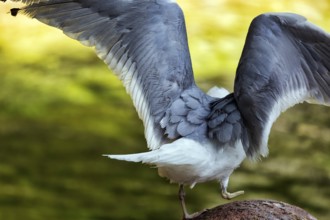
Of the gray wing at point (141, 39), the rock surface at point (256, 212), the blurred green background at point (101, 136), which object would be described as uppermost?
the gray wing at point (141, 39)

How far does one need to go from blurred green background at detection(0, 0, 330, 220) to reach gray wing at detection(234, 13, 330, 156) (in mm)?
1783

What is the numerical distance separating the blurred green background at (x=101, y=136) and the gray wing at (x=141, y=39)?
5.45 feet

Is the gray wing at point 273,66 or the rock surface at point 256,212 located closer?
the gray wing at point 273,66

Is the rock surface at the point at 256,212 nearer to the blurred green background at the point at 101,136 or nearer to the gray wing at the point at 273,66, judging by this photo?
the gray wing at the point at 273,66

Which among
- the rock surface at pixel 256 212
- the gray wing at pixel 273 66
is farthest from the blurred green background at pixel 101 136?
the gray wing at pixel 273 66

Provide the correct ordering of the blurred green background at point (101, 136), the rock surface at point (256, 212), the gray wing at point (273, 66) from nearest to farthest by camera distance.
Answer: the gray wing at point (273, 66) → the rock surface at point (256, 212) → the blurred green background at point (101, 136)

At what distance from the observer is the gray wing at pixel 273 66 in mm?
1814

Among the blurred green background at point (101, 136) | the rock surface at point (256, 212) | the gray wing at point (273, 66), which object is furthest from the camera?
the blurred green background at point (101, 136)

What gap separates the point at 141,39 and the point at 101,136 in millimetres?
2111

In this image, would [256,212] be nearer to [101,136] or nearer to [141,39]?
[141,39]

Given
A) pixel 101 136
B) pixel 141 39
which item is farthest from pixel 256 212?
pixel 101 136

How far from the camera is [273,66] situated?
1.82m

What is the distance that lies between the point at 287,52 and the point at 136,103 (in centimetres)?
43

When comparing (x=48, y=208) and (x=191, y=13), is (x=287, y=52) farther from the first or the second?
(x=191, y=13)
